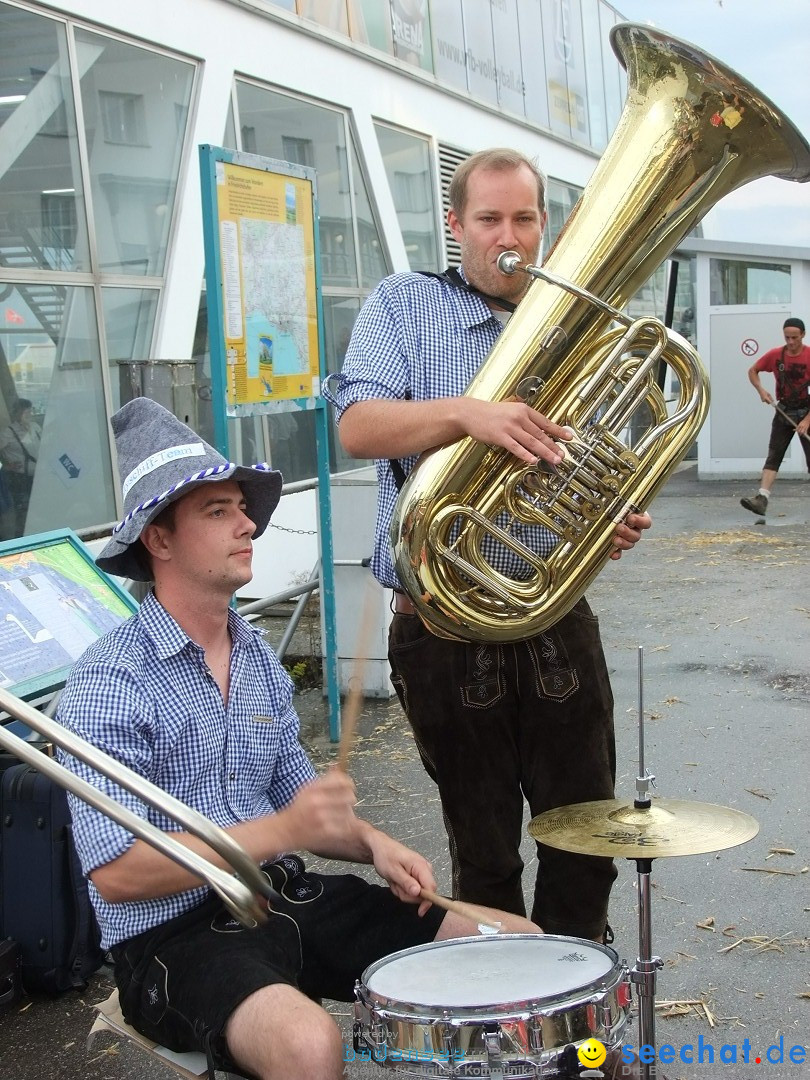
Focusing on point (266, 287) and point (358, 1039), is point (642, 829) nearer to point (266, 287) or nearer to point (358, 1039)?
point (358, 1039)

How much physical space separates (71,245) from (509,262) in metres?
5.19

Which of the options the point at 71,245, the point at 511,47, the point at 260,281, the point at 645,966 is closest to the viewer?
the point at 645,966

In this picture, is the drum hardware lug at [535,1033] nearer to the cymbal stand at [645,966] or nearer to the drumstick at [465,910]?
the drumstick at [465,910]

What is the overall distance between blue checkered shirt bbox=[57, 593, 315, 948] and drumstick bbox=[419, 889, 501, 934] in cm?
40

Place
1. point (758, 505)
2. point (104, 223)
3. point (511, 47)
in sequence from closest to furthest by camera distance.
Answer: point (104, 223), point (758, 505), point (511, 47)

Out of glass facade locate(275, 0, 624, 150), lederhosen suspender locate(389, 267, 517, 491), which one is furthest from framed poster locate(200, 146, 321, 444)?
glass facade locate(275, 0, 624, 150)

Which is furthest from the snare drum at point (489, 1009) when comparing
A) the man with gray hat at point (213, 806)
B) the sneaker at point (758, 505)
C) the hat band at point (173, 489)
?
the sneaker at point (758, 505)

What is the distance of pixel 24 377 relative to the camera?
6.97 meters

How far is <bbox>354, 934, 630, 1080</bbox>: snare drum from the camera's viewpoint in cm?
176

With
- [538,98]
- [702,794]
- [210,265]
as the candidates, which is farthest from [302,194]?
[538,98]

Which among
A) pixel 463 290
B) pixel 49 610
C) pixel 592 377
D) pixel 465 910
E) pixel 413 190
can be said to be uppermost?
pixel 413 190

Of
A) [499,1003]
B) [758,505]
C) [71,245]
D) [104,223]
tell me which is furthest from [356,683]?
[758,505]

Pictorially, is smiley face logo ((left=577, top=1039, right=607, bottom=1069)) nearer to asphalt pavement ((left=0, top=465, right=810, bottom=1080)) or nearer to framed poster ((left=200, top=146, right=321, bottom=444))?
asphalt pavement ((left=0, top=465, right=810, bottom=1080))

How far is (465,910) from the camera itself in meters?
2.08
